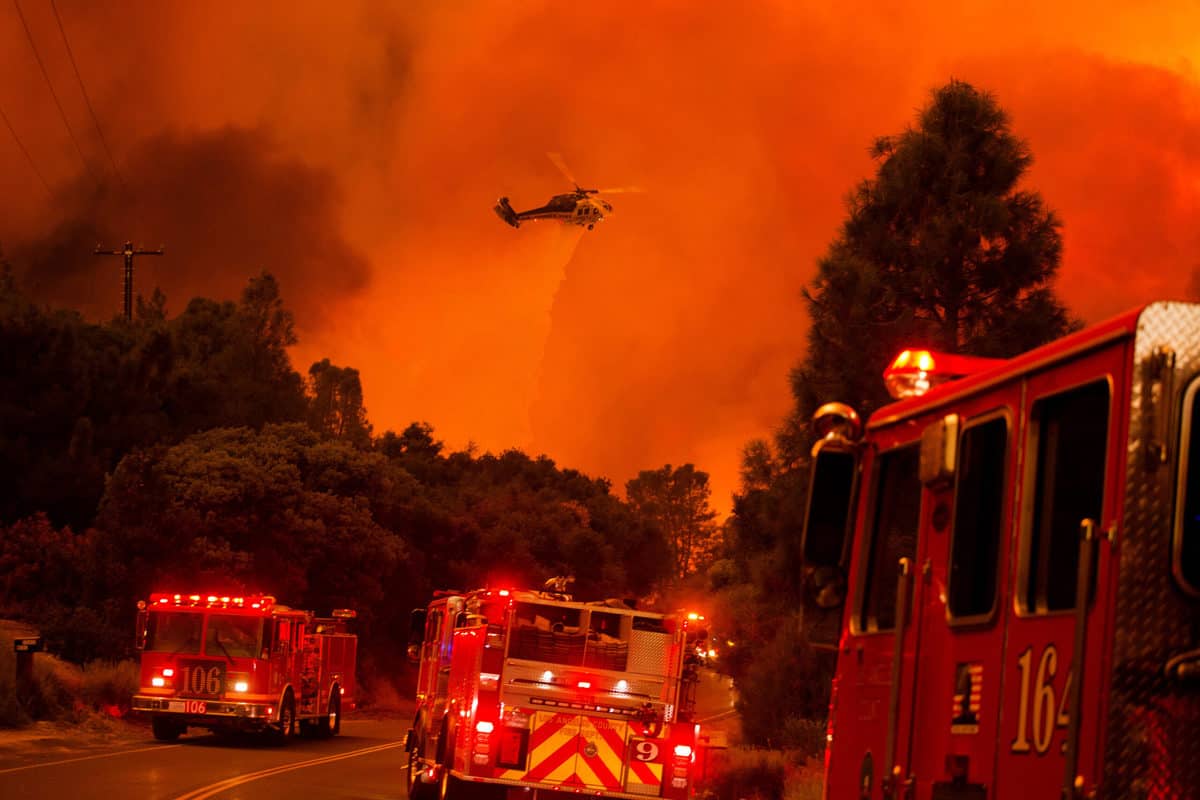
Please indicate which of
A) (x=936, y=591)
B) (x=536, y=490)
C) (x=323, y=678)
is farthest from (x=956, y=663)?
(x=536, y=490)

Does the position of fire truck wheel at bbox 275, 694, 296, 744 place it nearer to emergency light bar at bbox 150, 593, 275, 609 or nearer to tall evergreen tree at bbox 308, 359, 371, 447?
emergency light bar at bbox 150, 593, 275, 609

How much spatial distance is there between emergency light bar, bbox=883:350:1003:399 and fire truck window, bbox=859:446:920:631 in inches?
12.8

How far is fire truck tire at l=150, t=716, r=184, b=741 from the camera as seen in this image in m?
28.7

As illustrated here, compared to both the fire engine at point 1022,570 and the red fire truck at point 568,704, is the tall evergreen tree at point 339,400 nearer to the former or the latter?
the red fire truck at point 568,704

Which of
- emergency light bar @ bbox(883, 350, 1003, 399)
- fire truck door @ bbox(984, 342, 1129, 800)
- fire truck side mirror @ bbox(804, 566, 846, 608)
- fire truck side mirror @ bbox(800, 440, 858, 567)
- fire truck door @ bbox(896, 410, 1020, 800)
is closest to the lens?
fire truck door @ bbox(984, 342, 1129, 800)

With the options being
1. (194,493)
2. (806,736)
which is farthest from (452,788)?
(194,493)

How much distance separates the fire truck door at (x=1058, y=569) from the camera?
4.71 m

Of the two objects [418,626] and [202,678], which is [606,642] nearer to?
[418,626]

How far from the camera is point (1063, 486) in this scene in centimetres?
530

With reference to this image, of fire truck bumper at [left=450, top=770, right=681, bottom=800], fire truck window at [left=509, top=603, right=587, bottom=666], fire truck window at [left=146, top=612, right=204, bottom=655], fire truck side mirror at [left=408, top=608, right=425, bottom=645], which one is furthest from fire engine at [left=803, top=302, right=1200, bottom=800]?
fire truck window at [left=146, top=612, right=204, bottom=655]

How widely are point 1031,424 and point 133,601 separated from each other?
34607 mm

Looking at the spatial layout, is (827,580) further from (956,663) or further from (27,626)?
(27,626)

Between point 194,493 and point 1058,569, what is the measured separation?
38.6 m

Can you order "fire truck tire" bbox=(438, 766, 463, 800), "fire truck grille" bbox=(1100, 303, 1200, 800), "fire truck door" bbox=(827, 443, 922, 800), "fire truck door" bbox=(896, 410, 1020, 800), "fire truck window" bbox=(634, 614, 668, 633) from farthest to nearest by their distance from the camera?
"fire truck window" bbox=(634, 614, 668, 633)
"fire truck tire" bbox=(438, 766, 463, 800)
"fire truck door" bbox=(827, 443, 922, 800)
"fire truck door" bbox=(896, 410, 1020, 800)
"fire truck grille" bbox=(1100, 303, 1200, 800)
